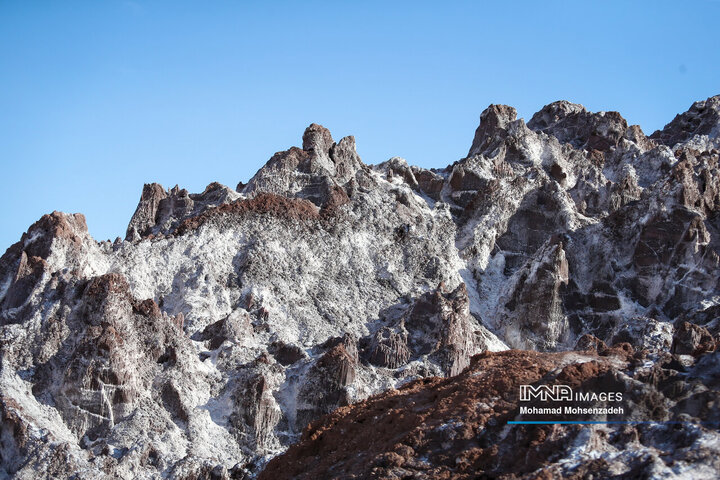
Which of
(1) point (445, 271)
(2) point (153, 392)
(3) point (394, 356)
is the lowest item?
(2) point (153, 392)

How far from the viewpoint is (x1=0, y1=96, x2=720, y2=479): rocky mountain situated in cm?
2708

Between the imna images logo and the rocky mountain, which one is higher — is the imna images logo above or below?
below

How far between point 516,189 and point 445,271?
10855 mm

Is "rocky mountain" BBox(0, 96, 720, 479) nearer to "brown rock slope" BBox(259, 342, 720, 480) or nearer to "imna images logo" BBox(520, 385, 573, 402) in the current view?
"brown rock slope" BBox(259, 342, 720, 480)

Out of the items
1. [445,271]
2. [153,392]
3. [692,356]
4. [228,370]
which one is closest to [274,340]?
[228,370]

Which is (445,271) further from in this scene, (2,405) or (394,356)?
(2,405)

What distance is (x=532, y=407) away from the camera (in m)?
26.1

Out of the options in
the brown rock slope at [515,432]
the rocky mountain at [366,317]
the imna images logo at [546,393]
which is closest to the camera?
the brown rock slope at [515,432]

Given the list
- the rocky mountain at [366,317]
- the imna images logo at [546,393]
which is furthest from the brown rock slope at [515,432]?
the imna images logo at [546,393]

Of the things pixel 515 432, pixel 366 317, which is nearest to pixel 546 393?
pixel 515 432

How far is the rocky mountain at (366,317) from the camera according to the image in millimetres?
27078

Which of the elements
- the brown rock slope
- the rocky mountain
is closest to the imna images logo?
the brown rock slope

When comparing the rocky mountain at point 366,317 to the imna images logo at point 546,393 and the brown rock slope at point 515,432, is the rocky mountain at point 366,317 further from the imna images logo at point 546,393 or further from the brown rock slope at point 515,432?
the imna images logo at point 546,393

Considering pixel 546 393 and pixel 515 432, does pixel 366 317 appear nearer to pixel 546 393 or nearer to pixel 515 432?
pixel 546 393
